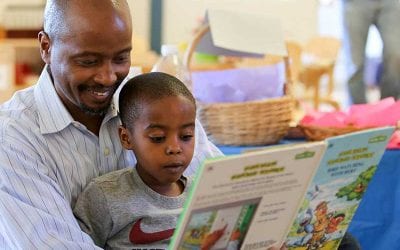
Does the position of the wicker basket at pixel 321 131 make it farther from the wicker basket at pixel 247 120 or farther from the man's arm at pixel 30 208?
the man's arm at pixel 30 208

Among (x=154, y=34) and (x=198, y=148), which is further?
(x=154, y=34)

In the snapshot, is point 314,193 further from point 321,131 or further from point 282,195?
point 321,131

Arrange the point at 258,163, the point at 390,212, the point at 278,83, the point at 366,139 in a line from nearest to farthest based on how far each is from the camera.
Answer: the point at 258,163
the point at 366,139
the point at 390,212
the point at 278,83

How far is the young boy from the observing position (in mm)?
1199

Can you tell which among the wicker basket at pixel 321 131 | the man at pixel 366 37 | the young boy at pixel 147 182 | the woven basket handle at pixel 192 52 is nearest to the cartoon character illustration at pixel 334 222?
the young boy at pixel 147 182

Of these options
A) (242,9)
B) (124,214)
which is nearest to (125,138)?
(124,214)

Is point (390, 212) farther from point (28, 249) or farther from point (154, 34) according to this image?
point (154, 34)

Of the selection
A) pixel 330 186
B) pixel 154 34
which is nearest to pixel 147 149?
pixel 330 186

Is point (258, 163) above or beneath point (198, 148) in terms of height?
above

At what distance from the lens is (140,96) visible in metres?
1.25

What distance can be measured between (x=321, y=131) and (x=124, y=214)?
874 millimetres

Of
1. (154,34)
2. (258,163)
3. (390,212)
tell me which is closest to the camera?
(258,163)

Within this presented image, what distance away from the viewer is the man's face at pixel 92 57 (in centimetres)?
118

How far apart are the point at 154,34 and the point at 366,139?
5.50 meters
